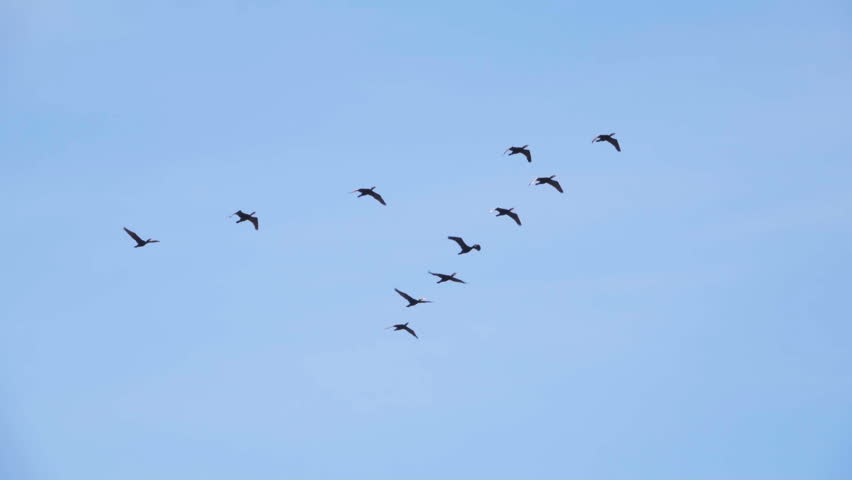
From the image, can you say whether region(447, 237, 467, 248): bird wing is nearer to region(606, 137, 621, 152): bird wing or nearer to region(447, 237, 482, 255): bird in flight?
region(447, 237, 482, 255): bird in flight

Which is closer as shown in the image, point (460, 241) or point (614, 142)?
point (460, 241)

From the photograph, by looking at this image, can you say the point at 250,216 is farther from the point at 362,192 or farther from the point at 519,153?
the point at 519,153

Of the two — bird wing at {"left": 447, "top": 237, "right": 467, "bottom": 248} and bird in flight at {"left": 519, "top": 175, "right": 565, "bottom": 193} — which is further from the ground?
bird in flight at {"left": 519, "top": 175, "right": 565, "bottom": 193}

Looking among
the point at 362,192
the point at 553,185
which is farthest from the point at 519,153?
the point at 362,192

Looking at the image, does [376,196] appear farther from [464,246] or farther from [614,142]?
[614,142]

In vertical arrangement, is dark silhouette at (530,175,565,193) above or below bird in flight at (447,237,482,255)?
above

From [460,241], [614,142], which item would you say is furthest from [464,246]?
[614,142]

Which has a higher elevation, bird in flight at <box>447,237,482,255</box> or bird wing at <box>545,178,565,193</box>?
bird wing at <box>545,178,565,193</box>

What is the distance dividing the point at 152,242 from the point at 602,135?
1683 inches

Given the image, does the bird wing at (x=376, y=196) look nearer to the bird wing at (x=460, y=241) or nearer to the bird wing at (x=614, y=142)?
the bird wing at (x=460, y=241)

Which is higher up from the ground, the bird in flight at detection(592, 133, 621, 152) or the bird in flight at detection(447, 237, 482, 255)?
the bird in flight at detection(592, 133, 621, 152)

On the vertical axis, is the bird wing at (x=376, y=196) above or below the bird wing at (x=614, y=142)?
below

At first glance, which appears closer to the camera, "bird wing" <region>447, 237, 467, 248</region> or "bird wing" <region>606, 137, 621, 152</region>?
"bird wing" <region>447, 237, 467, 248</region>

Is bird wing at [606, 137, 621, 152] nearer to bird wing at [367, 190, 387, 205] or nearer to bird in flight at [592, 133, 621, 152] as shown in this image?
bird in flight at [592, 133, 621, 152]
